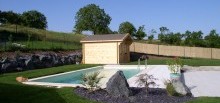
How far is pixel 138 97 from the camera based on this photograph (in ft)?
29.2

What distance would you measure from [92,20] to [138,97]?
54.5 m

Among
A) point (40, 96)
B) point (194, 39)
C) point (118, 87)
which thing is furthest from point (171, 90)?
point (194, 39)

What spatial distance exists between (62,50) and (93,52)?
3417 mm

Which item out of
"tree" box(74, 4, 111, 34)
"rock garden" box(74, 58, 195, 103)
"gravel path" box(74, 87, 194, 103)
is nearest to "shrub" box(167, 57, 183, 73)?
"rock garden" box(74, 58, 195, 103)

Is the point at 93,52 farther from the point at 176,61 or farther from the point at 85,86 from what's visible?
the point at 85,86

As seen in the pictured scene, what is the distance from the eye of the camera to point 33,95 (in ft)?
29.6

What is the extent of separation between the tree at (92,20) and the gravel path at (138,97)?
2011 inches

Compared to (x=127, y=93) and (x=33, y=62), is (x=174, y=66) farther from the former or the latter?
(x=33, y=62)

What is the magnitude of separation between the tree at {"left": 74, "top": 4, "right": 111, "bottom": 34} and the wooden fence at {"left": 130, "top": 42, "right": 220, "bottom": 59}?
26689 mm

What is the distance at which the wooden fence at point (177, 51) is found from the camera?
110ft

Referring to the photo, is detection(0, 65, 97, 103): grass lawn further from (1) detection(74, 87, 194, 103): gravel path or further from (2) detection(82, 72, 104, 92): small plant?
(2) detection(82, 72, 104, 92): small plant

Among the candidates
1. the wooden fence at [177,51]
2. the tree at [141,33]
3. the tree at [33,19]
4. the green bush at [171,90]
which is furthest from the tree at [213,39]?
the tree at [33,19]

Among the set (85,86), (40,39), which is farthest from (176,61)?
(40,39)

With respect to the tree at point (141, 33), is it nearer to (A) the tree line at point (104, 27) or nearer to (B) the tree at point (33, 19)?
(A) the tree line at point (104, 27)
